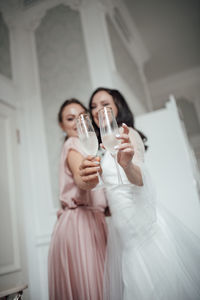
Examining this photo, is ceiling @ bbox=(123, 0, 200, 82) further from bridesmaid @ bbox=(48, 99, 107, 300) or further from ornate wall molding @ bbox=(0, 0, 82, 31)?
bridesmaid @ bbox=(48, 99, 107, 300)

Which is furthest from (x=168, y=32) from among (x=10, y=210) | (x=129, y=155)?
(x=129, y=155)

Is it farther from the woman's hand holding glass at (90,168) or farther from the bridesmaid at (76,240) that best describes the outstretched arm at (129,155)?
the bridesmaid at (76,240)

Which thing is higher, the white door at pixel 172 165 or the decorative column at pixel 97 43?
the decorative column at pixel 97 43

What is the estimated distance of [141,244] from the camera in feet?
3.48

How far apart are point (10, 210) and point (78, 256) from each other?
0.88m

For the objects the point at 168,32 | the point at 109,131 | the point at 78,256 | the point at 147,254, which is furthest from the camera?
the point at 168,32

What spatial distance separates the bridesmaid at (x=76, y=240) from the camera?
1.19 metres

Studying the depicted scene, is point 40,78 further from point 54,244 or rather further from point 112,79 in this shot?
point 54,244

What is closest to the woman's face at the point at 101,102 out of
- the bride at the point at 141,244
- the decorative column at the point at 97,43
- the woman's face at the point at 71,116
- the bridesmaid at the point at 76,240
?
the woman's face at the point at 71,116

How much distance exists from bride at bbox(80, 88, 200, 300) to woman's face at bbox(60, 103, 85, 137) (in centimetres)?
49

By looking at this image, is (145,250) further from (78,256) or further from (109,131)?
(109,131)

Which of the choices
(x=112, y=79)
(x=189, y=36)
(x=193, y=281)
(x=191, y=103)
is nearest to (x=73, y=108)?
(x=112, y=79)

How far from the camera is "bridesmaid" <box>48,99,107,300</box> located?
3.91 feet

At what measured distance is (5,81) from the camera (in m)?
2.26
